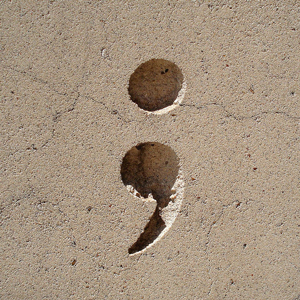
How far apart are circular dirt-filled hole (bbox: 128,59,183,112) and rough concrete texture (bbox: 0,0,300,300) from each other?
91 mm

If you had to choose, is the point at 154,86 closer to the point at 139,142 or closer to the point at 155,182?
the point at 139,142

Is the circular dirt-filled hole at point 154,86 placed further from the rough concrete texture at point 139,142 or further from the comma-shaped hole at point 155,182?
the comma-shaped hole at point 155,182

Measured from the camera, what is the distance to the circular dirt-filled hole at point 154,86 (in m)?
1.92

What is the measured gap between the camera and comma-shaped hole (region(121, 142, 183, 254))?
1.87 meters

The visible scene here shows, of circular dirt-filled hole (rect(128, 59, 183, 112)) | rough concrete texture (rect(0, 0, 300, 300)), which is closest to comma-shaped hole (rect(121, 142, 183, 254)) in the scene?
rough concrete texture (rect(0, 0, 300, 300))

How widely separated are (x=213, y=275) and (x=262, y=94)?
1226 mm

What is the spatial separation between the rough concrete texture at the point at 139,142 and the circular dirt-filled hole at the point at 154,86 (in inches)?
3.6

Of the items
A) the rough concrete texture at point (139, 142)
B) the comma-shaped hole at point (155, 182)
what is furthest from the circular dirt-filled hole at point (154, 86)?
the comma-shaped hole at point (155, 182)

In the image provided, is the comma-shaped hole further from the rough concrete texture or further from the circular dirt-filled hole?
the circular dirt-filled hole

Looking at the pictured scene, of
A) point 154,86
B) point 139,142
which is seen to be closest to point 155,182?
point 139,142

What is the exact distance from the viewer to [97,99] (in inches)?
71.8

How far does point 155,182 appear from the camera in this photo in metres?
1.93

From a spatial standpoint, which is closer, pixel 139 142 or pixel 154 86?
pixel 139 142

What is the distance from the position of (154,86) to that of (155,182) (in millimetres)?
648
